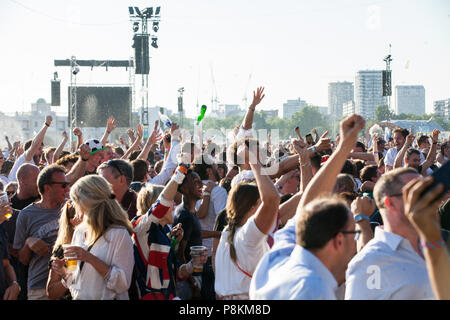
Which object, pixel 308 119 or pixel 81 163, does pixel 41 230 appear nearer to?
pixel 81 163

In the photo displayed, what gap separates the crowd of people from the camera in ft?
8.25

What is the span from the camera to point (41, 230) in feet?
15.6

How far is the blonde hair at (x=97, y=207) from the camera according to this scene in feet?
12.8

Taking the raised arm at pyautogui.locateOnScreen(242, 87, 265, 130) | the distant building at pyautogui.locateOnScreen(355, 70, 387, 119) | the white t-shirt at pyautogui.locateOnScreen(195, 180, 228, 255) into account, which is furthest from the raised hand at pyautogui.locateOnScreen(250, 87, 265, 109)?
the distant building at pyautogui.locateOnScreen(355, 70, 387, 119)

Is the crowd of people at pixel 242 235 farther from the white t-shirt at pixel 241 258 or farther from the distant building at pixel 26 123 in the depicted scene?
the distant building at pixel 26 123

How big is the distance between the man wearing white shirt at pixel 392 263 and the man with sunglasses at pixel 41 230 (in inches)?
111

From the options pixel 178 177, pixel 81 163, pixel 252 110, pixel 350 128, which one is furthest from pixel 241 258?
pixel 81 163

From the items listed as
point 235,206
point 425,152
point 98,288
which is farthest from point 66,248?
point 425,152

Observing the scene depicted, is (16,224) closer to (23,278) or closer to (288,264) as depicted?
(23,278)
